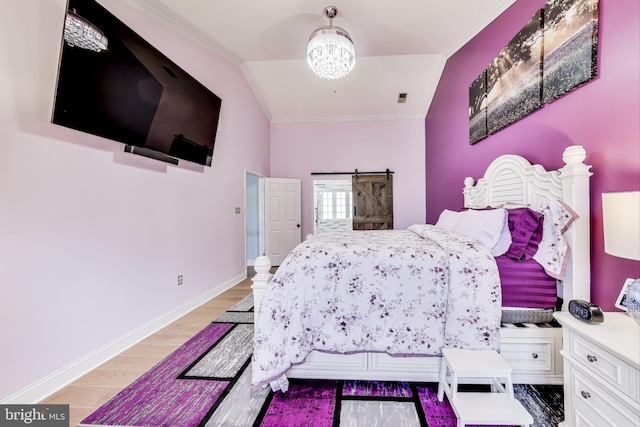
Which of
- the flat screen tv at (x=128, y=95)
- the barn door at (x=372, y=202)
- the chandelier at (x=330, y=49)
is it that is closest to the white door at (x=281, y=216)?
the barn door at (x=372, y=202)

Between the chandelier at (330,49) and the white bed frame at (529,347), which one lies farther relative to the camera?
the chandelier at (330,49)

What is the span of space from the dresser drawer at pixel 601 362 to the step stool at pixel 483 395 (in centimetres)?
30

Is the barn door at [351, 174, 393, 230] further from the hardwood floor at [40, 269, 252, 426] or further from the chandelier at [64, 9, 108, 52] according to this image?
the chandelier at [64, 9, 108, 52]

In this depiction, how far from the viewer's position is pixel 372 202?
5570mm

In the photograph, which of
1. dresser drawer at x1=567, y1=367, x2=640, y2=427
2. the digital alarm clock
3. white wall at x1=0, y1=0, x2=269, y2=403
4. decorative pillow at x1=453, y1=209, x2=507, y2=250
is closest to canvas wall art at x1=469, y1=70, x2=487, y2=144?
decorative pillow at x1=453, y1=209, x2=507, y2=250

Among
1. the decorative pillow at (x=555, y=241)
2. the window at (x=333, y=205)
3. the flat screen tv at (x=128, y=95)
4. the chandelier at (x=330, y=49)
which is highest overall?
the chandelier at (x=330, y=49)

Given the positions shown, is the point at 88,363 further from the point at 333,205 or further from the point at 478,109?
the point at 333,205

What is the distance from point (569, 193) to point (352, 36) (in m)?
2.88

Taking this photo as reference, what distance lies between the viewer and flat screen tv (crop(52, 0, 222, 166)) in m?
1.67

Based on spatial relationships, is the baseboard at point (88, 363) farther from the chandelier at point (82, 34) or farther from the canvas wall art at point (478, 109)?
the canvas wall art at point (478, 109)

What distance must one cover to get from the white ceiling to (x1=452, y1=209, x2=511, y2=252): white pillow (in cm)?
219

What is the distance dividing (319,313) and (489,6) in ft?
11.3

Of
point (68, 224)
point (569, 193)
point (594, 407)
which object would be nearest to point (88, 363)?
point (68, 224)

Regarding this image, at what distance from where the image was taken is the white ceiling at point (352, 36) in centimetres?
278
